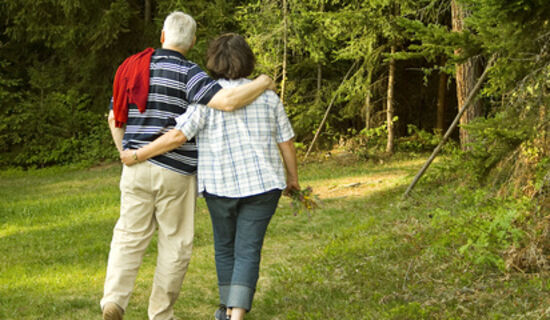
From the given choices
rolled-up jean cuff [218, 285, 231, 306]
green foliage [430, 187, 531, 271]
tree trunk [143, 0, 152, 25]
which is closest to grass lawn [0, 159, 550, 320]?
green foliage [430, 187, 531, 271]

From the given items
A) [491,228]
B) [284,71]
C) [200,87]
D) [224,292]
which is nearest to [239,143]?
[200,87]

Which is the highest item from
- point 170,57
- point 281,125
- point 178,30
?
point 178,30

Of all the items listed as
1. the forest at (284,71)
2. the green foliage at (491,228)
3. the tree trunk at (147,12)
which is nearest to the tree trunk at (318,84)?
the forest at (284,71)

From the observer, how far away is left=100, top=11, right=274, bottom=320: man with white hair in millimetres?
3789

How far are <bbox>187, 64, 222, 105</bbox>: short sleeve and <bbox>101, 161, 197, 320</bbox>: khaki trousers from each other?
1.58ft

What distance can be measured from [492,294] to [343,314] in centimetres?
99

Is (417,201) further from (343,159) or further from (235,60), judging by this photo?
(343,159)

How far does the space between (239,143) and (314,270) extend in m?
2.20

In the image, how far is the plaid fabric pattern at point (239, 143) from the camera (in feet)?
11.9

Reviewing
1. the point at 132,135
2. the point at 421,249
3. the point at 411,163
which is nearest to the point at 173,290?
the point at 132,135

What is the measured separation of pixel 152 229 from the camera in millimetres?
3977

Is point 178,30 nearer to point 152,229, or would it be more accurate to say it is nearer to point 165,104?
point 165,104

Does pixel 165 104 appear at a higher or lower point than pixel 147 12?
lower

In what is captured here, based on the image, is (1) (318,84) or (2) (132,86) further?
(1) (318,84)
